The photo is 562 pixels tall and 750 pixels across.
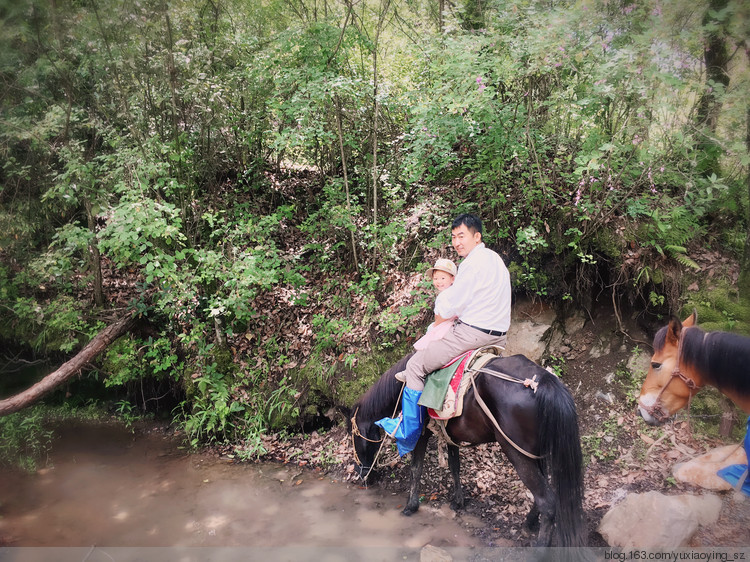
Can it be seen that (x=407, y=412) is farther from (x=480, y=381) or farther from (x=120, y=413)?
(x=120, y=413)

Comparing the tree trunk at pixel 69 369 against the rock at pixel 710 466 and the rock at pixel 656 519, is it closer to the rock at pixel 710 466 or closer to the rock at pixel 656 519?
the rock at pixel 656 519

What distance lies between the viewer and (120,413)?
6602 millimetres

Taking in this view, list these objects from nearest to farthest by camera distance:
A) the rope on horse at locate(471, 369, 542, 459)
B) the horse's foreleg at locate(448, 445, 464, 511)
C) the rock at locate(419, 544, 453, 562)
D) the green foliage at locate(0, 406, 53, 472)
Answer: the rope on horse at locate(471, 369, 542, 459)
the rock at locate(419, 544, 453, 562)
the horse's foreleg at locate(448, 445, 464, 511)
the green foliage at locate(0, 406, 53, 472)

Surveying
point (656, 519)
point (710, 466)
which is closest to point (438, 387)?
point (656, 519)

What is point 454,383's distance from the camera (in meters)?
3.64

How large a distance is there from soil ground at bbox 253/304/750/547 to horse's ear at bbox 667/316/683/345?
168 cm

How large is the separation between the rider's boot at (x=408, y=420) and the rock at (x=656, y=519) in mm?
1662

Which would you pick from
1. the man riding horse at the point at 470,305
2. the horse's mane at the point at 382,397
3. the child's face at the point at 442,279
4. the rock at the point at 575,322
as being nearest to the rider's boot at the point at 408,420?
the man riding horse at the point at 470,305

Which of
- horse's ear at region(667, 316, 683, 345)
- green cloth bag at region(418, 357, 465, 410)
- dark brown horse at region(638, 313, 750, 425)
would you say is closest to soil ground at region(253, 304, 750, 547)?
green cloth bag at region(418, 357, 465, 410)

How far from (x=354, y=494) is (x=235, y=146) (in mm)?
5328

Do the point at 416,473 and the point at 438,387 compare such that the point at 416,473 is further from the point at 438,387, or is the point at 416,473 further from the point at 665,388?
the point at 665,388

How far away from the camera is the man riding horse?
3.54 m

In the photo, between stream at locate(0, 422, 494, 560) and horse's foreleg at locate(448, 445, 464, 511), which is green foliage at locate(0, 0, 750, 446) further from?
horse's foreleg at locate(448, 445, 464, 511)

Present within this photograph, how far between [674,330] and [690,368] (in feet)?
0.83
